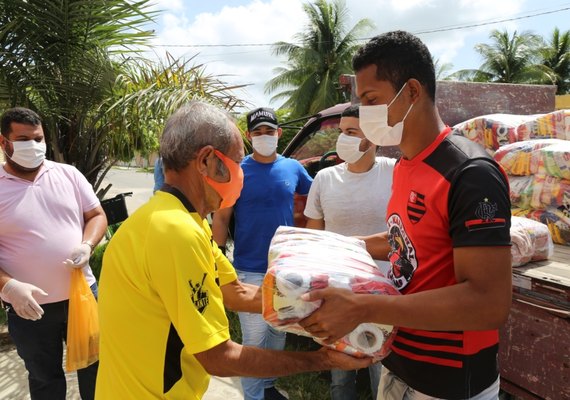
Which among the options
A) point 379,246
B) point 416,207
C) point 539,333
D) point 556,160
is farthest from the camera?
point 556,160

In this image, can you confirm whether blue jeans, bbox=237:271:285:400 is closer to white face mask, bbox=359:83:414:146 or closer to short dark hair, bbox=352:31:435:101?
white face mask, bbox=359:83:414:146

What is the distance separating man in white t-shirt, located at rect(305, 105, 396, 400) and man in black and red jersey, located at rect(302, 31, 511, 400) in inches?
42.3

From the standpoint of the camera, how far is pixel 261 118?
3.24 meters

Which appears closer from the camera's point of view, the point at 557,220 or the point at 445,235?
the point at 445,235

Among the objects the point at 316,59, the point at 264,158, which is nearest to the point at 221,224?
the point at 264,158

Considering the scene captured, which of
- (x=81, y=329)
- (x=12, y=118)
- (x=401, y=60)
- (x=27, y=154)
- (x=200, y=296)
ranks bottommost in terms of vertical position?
(x=81, y=329)

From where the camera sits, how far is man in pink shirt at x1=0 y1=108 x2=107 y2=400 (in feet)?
8.38

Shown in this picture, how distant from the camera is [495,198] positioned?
3.72 ft

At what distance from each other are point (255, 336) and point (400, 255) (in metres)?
1.72

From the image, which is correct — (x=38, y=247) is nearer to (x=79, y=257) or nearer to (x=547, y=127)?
(x=79, y=257)

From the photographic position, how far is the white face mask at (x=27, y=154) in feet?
8.68

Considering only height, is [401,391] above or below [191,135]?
below

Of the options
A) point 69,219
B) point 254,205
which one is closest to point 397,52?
point 254,205

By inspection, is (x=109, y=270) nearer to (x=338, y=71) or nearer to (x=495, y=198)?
(x=495, y=198)
